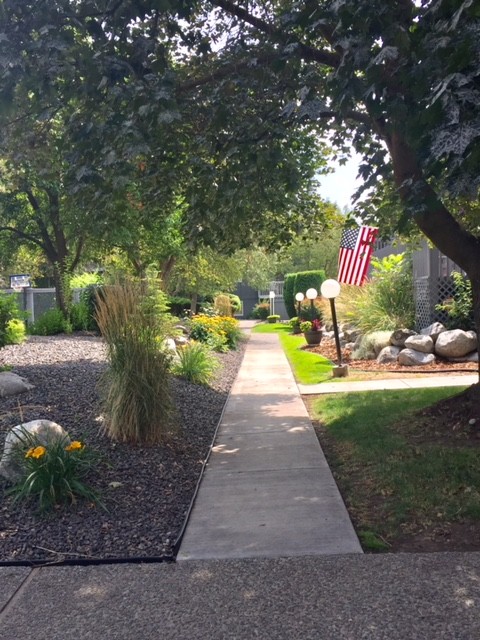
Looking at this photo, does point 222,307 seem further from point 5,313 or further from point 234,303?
point 5,313

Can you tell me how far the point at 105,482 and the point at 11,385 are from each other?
2.75 meters

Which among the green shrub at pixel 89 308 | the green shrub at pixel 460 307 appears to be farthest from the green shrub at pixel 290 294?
the green shrub at pixel 460 307

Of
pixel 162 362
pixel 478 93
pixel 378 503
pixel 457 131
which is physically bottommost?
pixel 378 503

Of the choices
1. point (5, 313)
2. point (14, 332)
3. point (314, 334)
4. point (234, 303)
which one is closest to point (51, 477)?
point (5, 313)

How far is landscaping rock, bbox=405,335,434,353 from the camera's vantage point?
1282 centimetres

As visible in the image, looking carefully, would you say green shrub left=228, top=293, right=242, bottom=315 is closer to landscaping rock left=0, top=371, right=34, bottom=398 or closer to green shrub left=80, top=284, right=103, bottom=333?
green shrub left=80, top=284, right=103, bottom=333

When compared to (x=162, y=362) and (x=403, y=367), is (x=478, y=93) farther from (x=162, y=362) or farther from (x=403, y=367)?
(x=403, y=367)

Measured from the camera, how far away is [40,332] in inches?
670

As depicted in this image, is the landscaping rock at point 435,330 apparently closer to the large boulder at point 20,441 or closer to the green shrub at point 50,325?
the large boulder at point 20,441

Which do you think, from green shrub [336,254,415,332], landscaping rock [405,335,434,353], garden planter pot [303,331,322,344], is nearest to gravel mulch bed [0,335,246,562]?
landscaping rock [405,335,434,353]

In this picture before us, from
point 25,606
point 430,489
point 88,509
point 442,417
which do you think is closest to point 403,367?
point 442,417

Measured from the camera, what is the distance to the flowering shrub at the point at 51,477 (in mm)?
4652

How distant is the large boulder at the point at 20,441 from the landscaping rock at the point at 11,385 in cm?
217

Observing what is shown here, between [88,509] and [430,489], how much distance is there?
2.75m
